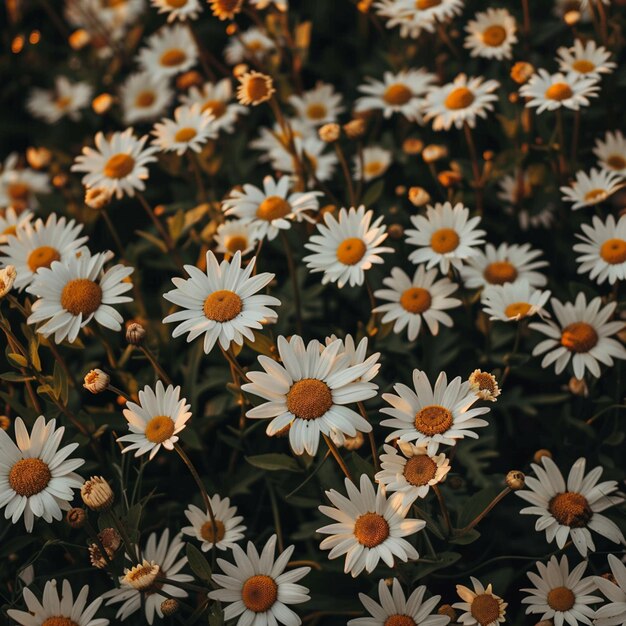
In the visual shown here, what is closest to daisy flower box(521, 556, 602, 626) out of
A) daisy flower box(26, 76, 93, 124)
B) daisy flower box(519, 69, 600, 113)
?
daisy flower box(519, 69, 600, 113)

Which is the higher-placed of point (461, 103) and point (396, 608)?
point (461, 103)

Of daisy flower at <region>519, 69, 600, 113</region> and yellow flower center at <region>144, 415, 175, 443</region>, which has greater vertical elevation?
daisy flower at <region>519, 69, 600, 113</region>

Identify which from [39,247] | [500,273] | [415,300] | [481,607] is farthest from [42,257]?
[481,607]

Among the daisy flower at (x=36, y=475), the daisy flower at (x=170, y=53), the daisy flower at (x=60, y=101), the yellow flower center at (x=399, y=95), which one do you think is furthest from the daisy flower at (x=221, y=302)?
the daisy flower at (x=60, y=101)

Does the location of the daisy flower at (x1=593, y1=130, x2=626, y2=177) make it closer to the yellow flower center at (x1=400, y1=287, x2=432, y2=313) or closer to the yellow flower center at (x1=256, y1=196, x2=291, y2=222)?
the yellow flower center at (x1=400, y1=287, x2=432, y2=313)

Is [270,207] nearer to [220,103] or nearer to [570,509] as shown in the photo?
[220,103]

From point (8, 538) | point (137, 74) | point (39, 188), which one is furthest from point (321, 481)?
point (137, 74)
